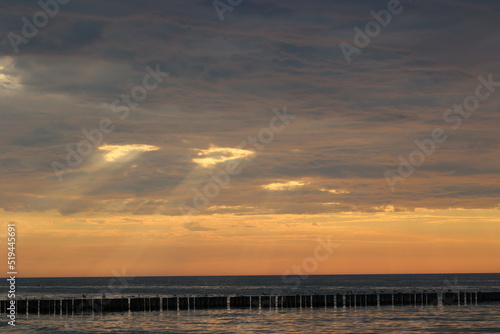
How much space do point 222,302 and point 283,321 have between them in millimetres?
16800

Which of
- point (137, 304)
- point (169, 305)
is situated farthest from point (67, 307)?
point (169, 305)

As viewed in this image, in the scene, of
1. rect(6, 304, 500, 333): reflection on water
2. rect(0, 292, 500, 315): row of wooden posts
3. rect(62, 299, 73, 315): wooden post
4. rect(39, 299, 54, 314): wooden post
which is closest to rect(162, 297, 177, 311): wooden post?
rect(0, 292, 500, 315): row of wooden posts

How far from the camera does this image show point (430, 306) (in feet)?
295

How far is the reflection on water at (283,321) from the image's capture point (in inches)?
2525

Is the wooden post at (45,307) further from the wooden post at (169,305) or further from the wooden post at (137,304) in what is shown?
the wooden post at (169,305)

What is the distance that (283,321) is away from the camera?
71500 mm

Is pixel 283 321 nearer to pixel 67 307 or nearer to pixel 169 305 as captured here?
pixel 169 305

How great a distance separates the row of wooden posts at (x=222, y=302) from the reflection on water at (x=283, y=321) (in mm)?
2280

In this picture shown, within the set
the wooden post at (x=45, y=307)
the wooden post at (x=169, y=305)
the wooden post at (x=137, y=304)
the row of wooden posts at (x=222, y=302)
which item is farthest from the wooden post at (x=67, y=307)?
the wooden post at (x=169, y=305)

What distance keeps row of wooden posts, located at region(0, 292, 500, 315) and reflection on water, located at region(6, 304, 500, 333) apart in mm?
2280

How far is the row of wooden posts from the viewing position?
79.1 metres

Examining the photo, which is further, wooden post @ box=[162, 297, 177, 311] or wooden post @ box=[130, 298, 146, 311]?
wooden post @ box=[162, 297, 177, 311]

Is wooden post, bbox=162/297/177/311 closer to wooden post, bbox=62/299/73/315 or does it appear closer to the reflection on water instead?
the reflection on water

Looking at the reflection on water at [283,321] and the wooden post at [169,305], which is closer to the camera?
the reflection on water at [283,321]
